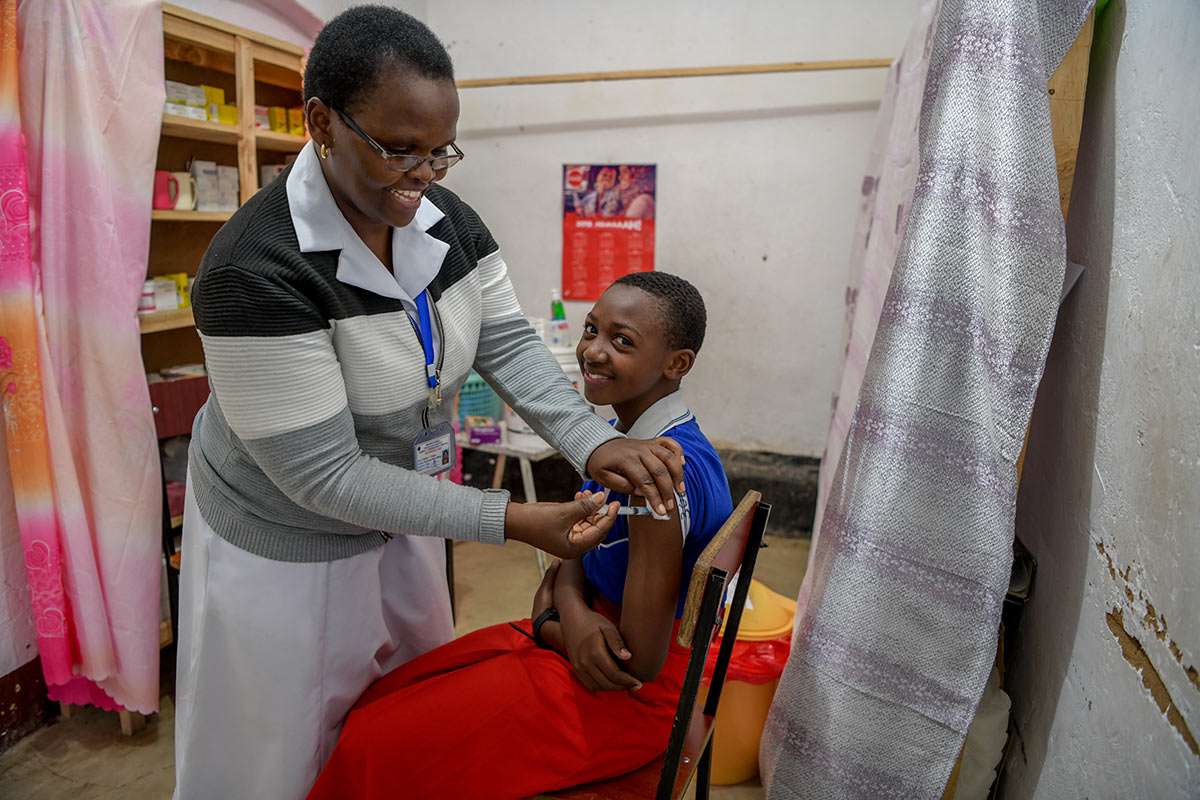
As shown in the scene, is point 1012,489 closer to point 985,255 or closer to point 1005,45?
point 985,255

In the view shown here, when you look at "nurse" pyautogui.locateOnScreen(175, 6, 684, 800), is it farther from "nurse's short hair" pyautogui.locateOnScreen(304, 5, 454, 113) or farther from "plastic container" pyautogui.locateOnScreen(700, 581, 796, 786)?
"plastic container" pyautogui.locateOnScreen(700, 581, 796, 786)

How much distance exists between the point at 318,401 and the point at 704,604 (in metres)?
0.64

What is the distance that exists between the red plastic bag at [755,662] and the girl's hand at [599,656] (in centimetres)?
69

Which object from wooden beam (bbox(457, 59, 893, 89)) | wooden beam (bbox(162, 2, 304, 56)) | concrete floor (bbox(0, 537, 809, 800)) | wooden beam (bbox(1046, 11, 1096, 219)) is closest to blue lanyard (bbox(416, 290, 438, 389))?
wooden beam (bbox(1046, 11, 1096, 219))

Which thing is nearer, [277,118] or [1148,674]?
[1148,674]

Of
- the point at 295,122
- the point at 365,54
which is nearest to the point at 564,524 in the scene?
the point at 365,54

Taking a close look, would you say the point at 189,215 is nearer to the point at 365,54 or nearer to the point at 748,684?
the point at 365,54

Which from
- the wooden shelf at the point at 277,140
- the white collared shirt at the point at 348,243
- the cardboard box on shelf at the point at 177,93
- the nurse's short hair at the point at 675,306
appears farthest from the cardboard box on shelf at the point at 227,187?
the nurse's short hair at the point at 675,306

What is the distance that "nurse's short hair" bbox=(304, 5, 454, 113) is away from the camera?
1051mm

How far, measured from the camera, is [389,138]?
108cm

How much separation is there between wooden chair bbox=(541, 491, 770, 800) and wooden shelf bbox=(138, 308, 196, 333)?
6.40 feet

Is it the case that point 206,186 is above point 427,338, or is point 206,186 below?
above

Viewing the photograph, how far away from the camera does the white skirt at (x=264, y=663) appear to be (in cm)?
130

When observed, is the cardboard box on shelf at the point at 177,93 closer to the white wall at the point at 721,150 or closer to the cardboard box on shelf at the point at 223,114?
the cardboard box on shelf at the point at 223,114
